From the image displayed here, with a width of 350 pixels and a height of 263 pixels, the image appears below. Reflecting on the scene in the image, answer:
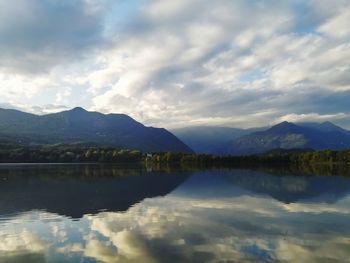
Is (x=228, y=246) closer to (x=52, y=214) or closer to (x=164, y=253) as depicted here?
(x=164, y=253)

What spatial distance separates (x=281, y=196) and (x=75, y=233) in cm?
5329

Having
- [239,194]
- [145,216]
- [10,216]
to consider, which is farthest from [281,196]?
[10,216]

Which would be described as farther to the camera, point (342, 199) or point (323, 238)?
point (342, 199)

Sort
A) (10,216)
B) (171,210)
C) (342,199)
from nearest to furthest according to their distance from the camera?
(10,216)
(171,210)
(342,199)

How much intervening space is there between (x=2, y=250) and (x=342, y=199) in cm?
6502

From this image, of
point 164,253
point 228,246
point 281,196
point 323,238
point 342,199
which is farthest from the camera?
point 281,196

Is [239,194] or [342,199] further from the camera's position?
[239,194]

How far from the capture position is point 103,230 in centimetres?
4656

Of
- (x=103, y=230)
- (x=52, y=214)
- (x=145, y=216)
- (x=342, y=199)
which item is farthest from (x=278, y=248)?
(x=342, y=199)

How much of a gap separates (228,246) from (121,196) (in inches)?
1861

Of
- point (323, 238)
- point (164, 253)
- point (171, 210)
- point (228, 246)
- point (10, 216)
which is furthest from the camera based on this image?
point (171, 210)

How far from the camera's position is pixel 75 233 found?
44.8 metres

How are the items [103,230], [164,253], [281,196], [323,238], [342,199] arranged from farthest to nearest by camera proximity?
1. [281,196]
2. [342,199]
3. [103,230]
4. [323,238]
5. [164,253]

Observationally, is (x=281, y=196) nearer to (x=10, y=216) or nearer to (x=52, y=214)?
(x=52, y=214)
